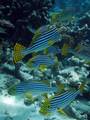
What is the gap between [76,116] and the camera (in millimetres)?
5848

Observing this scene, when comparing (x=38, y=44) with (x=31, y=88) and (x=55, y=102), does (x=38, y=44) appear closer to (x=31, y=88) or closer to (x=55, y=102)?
(x=31, y=88)

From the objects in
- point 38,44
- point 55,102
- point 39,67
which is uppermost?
point 38,44

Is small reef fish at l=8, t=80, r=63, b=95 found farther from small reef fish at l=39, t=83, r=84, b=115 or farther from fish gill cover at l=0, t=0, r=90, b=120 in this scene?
small reef fish at l=39, t=83, r=84, b=115

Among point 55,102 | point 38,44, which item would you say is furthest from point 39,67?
point 55,102

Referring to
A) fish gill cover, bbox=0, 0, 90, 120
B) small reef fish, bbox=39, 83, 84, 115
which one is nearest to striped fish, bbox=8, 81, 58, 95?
fish gill cover, bbox=0, 0, 90, 120

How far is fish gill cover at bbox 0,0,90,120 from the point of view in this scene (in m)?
3.81

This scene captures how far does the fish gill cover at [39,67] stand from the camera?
3.81 m

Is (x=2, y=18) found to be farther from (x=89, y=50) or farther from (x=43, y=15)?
(x=89, y=50)

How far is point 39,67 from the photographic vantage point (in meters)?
4.84

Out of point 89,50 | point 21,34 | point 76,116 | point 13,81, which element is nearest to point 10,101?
point 13,81

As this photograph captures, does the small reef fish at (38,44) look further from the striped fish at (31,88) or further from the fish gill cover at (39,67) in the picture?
the striped fish at (31,88)

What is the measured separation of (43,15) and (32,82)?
16.3ft

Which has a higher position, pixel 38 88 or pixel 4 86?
pixel 38 88

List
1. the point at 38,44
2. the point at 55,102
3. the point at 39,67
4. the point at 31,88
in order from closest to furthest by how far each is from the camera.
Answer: the point at 55,102
the point at 31,88
the point at 38,44
the point at 39,67
